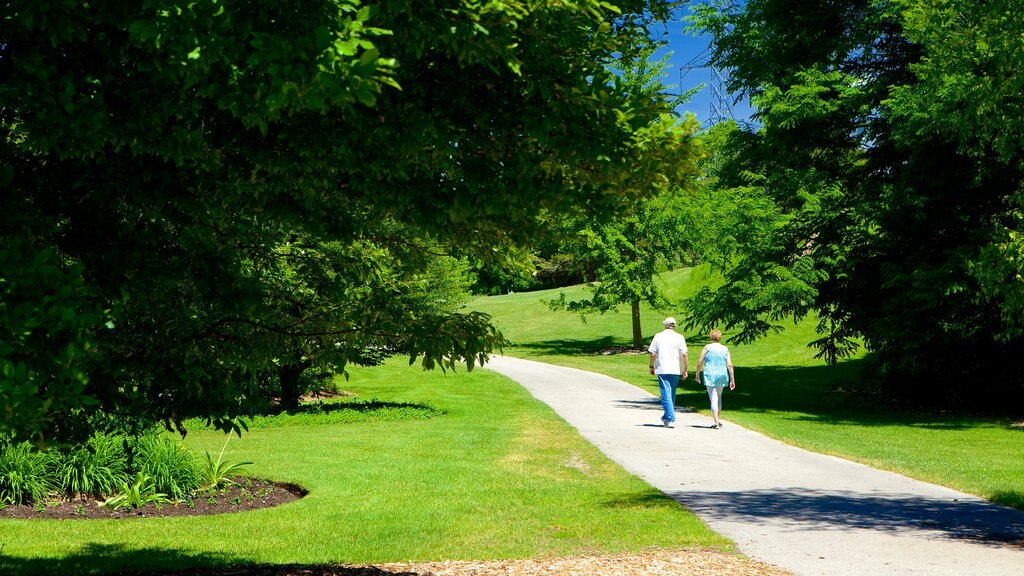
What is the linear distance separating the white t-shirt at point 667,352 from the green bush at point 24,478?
9.02m

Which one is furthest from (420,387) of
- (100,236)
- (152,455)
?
(100,236)

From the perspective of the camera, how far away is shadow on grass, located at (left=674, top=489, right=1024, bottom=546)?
7.48m

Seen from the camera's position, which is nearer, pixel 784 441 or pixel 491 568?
pixel 491 568

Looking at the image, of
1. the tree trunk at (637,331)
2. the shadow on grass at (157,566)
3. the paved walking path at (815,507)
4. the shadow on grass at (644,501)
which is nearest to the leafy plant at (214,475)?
the shadow on grass at (157,566)

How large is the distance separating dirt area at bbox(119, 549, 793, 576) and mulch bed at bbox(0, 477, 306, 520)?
300 cm

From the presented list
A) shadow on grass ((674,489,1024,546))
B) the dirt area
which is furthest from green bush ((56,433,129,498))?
shadow on grass ((674,489,1024,546))

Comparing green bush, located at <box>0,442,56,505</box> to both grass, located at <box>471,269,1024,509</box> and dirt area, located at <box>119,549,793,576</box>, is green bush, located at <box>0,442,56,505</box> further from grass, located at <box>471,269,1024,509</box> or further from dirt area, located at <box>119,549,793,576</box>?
grass, located at <box>471,269,1024,509</box>

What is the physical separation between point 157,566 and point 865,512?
5989 millimetres

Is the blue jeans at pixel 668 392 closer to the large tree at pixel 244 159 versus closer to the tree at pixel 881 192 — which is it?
the tree at pixel 881 192

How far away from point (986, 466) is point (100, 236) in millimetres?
11449

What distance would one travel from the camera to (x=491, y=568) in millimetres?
6492

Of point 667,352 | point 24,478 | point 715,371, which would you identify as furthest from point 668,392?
point 24,478

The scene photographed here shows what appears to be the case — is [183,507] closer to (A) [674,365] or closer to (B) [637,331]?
(A) [674,365]

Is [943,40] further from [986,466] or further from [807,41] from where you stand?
[807,41]
